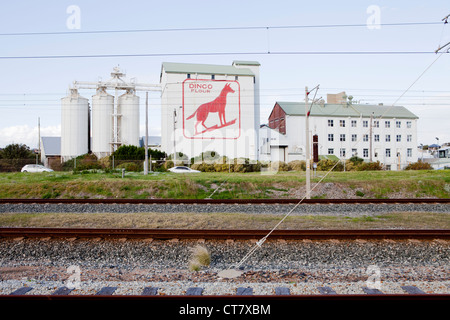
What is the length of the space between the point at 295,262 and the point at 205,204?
8281 mm

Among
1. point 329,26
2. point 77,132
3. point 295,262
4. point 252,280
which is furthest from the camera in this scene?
point 77,132

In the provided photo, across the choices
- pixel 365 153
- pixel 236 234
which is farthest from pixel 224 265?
pixel 365 153

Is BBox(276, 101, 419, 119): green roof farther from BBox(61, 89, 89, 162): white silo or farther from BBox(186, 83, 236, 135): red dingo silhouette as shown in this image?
BBox(61, 89, 89, 162): white silo

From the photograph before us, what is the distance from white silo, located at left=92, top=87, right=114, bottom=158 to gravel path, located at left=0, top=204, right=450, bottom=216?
136ft

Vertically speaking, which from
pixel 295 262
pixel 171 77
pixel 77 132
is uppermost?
pixel 171 77

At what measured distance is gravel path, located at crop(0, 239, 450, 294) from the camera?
5.44 m

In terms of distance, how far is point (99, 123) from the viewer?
54469 mm

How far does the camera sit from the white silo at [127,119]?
5562 centimetres

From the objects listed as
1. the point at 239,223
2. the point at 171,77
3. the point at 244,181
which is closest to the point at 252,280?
the point at 239,223

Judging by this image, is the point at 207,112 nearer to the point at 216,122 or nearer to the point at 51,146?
the point at 216,122

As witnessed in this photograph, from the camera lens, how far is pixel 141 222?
10.8m
